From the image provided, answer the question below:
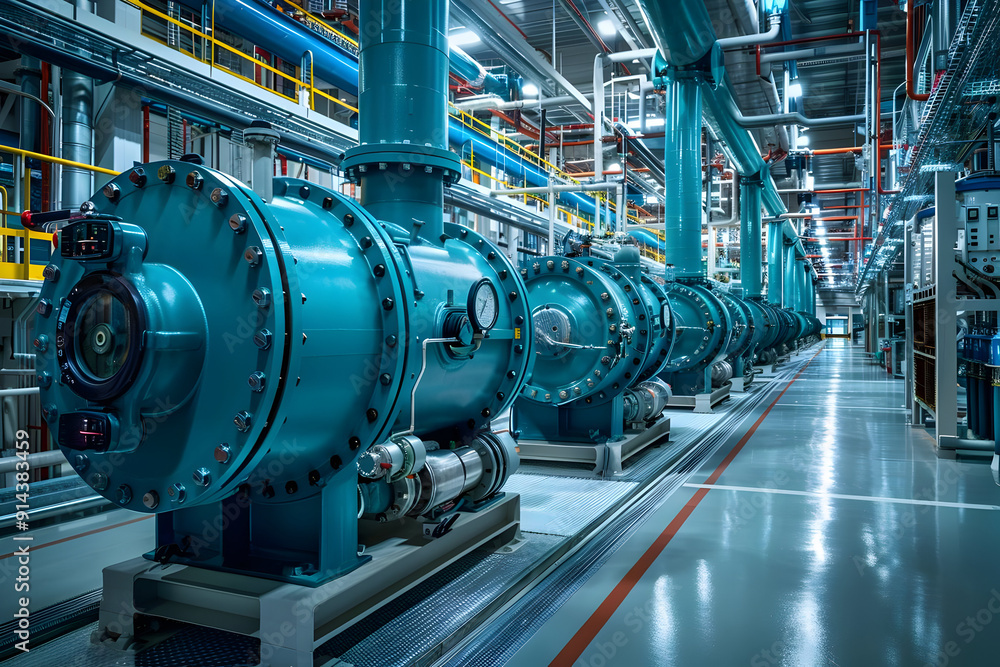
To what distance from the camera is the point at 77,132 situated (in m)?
6.11

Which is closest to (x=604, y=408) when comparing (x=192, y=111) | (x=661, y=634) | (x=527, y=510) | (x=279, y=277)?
(x=527, y=510)

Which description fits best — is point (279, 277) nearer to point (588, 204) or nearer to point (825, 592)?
point (825, 592)

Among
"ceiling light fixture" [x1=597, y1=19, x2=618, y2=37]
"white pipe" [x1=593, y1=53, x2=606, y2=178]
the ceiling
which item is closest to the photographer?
the ceiling

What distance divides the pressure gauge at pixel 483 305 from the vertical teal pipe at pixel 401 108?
1.40ft

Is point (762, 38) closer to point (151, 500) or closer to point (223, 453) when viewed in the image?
point (223, 453)

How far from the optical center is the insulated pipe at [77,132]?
19.2 feet

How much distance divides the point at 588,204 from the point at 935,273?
36.4 feet

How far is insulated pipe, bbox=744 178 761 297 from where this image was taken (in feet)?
48.1

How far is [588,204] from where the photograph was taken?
1689cm

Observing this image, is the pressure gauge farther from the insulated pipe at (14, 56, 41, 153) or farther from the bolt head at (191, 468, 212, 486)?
the insulated pipe at (14, 56, 41, 153)

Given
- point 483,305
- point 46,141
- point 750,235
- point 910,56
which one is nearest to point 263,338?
point 483,305

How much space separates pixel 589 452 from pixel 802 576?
2197mm

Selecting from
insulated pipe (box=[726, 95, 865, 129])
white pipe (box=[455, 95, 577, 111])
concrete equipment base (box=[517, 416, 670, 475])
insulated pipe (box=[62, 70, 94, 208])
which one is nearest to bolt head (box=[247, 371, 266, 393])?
concrete equipment base (box=[517, 416, 670, 475])

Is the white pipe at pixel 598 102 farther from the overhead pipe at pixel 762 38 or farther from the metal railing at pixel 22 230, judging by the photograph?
the metal railing at pixel 22 230
